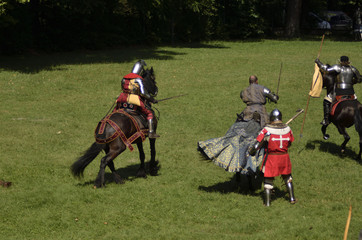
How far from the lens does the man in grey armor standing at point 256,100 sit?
39.4 feet

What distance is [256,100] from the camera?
12211 millimetres

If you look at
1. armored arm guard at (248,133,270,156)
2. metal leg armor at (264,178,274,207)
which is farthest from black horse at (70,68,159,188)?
metal leg armor at (264,178,274,207)

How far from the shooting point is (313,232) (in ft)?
30.5

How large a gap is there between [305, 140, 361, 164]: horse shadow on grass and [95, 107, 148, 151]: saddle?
6.21 metres

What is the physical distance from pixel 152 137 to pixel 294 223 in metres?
4.09

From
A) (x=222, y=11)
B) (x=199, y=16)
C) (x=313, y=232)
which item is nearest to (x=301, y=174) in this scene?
(x=313, y=232)

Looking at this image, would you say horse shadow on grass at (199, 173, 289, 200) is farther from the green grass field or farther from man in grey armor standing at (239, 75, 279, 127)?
man in grey armor standing at (239, 75, 279, 127)

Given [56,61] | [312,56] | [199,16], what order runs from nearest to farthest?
[56,61] < [312,56] < [199,16]

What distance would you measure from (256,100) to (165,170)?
10.4ft

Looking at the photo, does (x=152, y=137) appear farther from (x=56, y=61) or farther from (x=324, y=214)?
(x=56, y=61)

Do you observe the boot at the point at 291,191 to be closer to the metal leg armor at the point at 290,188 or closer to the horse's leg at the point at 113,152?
the metal leg armor at the point at 290,188

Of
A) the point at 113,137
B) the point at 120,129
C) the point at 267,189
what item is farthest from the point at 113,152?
the point at 267,189

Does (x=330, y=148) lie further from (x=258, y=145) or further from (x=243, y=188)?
(x=258, y=145)

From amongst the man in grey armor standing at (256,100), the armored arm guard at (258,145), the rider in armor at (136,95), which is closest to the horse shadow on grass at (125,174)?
the rider in armor at (136,95)
